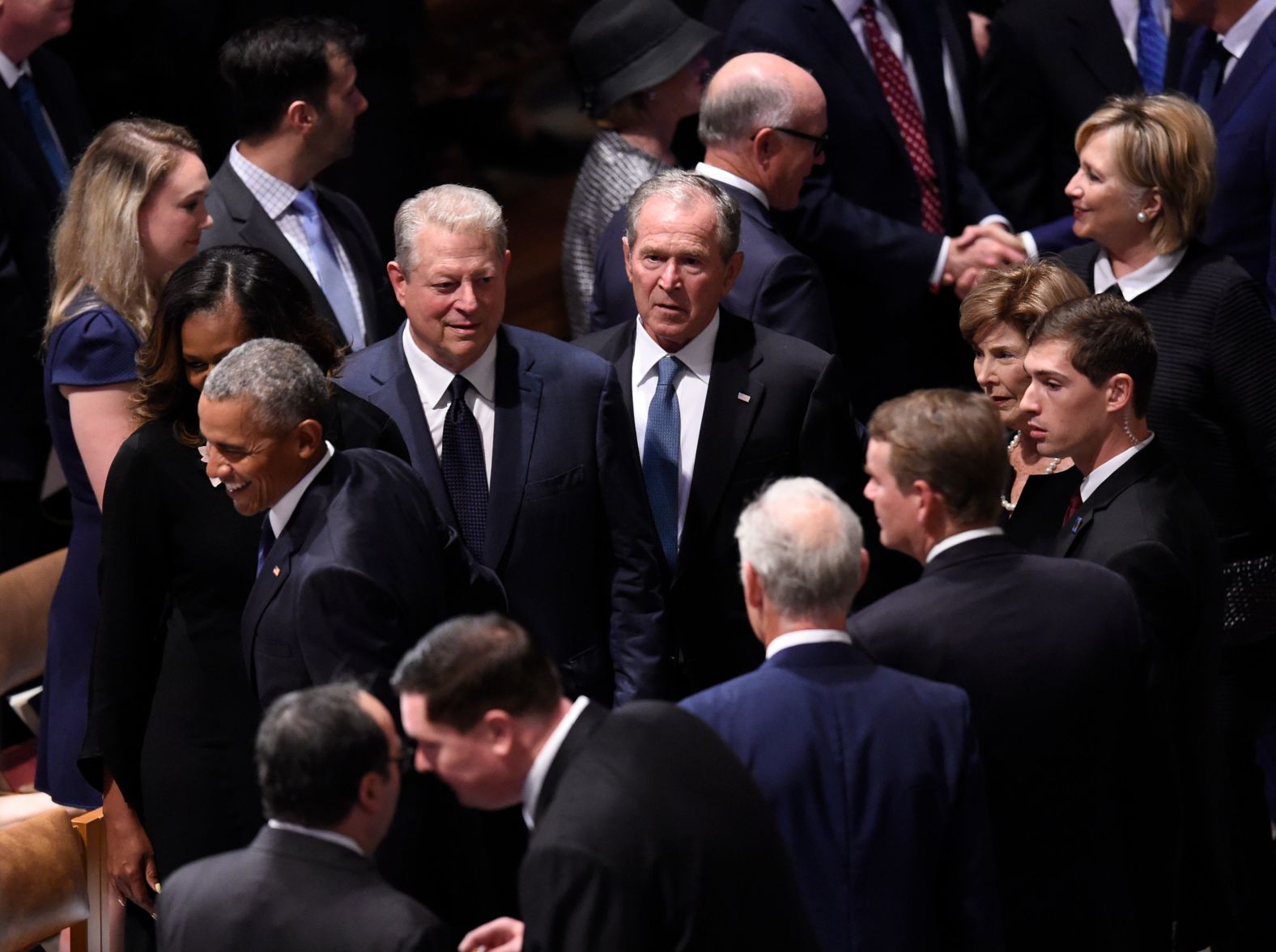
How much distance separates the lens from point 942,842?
2.77 m

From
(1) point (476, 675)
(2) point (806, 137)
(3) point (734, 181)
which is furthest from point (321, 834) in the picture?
(2) point (806, 137)

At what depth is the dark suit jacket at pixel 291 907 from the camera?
7.75 feet

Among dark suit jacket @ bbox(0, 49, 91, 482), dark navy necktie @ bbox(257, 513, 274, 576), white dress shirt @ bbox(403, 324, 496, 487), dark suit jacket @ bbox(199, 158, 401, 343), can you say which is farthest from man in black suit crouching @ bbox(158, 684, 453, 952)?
dark suit jacket @ bbox(0, 49, 91, 482)

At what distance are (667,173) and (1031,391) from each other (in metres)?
0.97

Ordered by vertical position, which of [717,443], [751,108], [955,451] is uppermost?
[751,108]

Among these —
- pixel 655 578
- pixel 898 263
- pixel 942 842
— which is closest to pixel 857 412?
pixel 898 263

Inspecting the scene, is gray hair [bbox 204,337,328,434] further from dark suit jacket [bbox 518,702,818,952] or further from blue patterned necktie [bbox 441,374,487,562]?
dark suit jacket [bbox 518,702,818,952]

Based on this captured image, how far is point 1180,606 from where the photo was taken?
10.9 ft

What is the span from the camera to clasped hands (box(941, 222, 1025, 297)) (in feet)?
16.5

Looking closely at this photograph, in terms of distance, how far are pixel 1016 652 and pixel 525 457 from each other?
120cm

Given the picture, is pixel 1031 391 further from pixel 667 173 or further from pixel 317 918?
pixel 317 918

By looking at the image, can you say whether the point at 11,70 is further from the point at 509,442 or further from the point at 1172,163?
the point at 1172,163

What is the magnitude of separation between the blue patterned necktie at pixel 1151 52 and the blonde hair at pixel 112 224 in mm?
3098

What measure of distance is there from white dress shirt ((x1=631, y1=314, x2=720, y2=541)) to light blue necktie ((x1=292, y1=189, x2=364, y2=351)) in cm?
99
